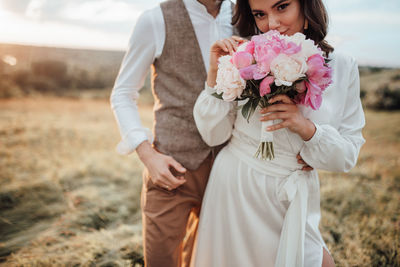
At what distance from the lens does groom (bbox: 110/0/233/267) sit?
1.71 m

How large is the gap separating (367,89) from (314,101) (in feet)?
26.3

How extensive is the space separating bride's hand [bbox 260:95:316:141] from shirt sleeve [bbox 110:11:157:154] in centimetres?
87

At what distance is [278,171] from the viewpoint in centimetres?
154

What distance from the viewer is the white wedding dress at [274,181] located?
142 centimetres

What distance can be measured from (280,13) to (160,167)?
3.80ft

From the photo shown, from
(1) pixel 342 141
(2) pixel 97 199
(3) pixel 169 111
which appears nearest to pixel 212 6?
(3) pixel 169 111

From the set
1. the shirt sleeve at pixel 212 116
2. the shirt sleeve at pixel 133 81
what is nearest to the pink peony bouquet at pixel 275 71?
the shirt sleeve at pixel 212 116

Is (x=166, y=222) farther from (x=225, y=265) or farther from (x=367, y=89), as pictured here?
(x=367, y=89)

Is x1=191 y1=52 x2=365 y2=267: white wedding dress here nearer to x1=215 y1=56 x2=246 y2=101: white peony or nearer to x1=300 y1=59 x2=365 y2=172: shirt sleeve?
x1=300 y1=59 x2=365 y2=172: shirt sleeve

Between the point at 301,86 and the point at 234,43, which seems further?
the point at 234,43

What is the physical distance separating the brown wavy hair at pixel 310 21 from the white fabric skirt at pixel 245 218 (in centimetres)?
81

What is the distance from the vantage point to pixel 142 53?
1756 mm

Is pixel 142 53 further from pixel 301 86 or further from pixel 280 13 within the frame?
pixel 301 86

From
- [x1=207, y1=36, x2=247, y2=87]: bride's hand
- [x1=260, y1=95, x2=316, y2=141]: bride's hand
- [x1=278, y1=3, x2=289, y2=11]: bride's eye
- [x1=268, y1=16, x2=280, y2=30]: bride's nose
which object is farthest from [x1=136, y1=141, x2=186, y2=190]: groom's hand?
[x1=278, y1=3, x2=289, y2=11]: bride's eye
